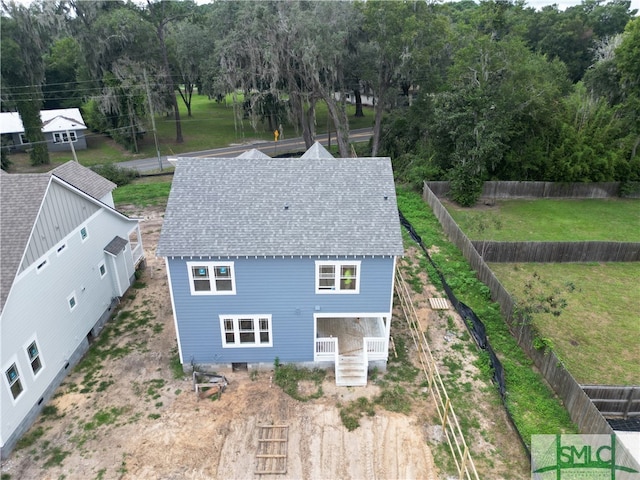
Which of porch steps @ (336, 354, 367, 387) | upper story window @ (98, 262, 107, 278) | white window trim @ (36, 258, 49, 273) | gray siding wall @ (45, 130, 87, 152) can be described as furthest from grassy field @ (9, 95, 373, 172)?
porch steps @ (336, 354, 367, 387)

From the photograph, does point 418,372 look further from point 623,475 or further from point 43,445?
point 43,445

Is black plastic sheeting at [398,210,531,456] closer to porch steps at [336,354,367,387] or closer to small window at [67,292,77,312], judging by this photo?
porch steps at [336,354,367,387]

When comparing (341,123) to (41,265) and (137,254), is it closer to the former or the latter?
(137,254)

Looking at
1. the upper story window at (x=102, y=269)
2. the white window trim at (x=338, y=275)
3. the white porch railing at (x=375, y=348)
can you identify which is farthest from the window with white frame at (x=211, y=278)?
the upper story window at (x=102, y=269)

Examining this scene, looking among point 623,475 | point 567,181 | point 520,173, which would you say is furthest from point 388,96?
point 623,475

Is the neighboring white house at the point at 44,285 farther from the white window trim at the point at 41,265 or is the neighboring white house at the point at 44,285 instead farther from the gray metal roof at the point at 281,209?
the gray metal roof at the point at 281,209

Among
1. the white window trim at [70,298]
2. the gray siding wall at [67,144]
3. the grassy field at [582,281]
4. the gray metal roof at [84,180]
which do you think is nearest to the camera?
the white window trim at [70,298]
